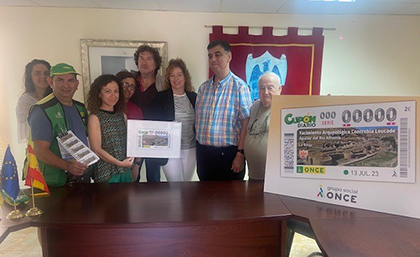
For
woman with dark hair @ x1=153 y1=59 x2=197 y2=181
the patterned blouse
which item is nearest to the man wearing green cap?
the patterned blouse

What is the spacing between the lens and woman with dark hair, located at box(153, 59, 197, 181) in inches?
86.3

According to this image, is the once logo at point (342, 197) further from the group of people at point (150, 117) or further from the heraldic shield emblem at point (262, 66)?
the heraldic shield emblem at point (262, 66)

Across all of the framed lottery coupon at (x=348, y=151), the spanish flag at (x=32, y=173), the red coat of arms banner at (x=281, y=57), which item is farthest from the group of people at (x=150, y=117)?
the red coat of arms banner at (x=281, y=57)

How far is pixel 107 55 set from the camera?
279 cm

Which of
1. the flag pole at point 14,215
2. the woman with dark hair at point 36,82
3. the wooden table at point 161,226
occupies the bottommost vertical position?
the wooden table at point 161,226

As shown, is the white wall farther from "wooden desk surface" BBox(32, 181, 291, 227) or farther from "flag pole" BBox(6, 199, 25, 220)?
"flag pole" BBox(6, 199, 25, 220)

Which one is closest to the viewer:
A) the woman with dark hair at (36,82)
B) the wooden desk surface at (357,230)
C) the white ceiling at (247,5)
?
the wooden desk surface at (357,230)

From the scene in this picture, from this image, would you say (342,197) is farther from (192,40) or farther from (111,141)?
(192,40)

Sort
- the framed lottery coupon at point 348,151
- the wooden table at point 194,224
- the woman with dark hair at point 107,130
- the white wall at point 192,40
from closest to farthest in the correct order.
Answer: the wooden table at point 194,224 < the framed lottery coupon at point 348,151 < the woman with dark hair at point 107,130 < the white wall at point 192,40

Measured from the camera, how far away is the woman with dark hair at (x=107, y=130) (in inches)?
65.1

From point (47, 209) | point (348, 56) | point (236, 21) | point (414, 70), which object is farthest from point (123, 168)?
point (414, 70)

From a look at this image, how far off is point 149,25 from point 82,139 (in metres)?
1.67

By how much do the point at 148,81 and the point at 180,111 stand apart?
0.59 m

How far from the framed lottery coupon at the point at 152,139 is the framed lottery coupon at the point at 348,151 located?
744 mm
